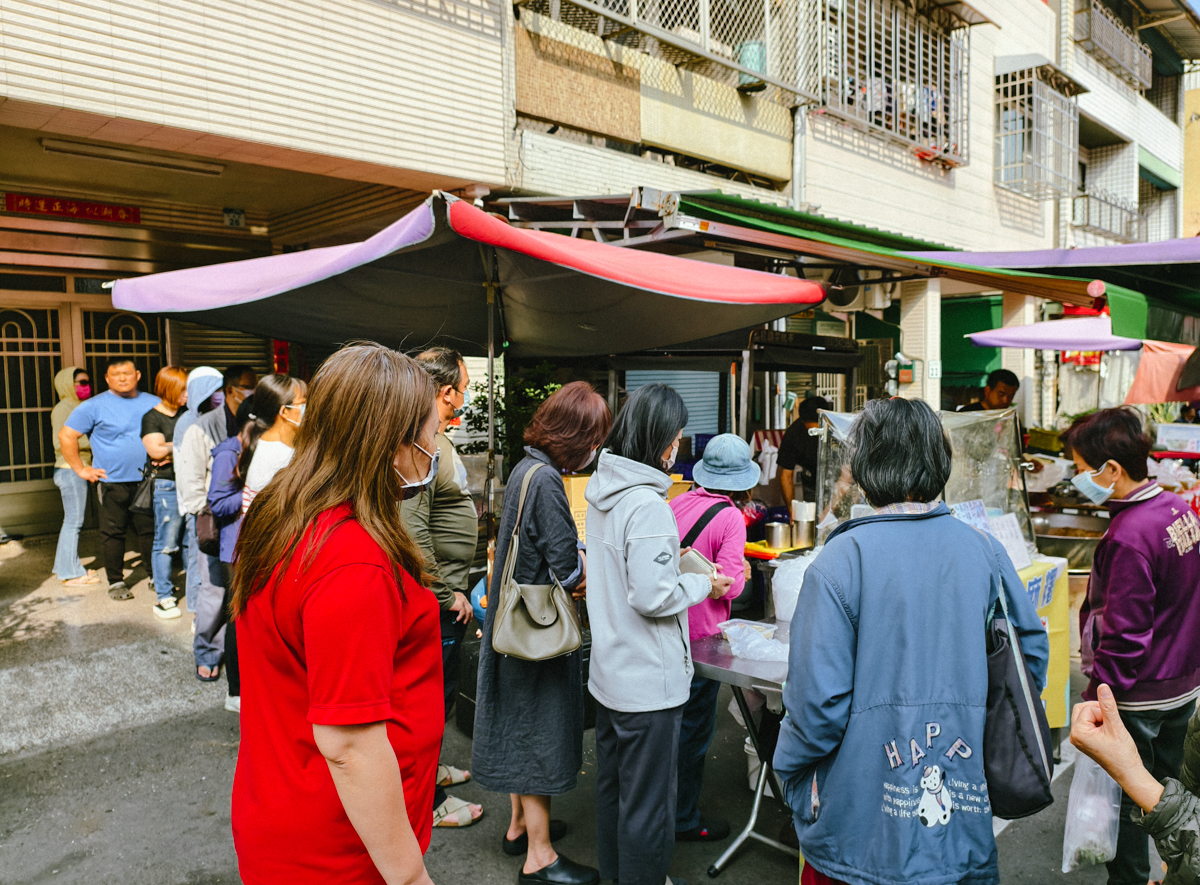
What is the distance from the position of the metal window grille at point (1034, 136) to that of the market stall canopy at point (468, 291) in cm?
1302

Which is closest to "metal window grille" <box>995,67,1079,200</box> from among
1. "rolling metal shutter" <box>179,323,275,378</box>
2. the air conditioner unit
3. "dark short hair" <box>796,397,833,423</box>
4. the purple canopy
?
the air conditioner unit

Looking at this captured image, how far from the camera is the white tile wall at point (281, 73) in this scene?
18.3 ft

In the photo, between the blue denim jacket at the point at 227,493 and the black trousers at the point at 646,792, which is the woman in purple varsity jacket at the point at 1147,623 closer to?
the black trousers at the point at 646,792

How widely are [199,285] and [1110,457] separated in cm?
404

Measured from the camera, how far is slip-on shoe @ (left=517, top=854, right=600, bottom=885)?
10.2ft

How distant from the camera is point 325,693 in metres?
1.37

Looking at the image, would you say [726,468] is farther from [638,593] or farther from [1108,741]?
[1108,741]

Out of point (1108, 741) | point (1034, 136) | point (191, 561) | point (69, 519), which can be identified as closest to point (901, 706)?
point (1108, 741)

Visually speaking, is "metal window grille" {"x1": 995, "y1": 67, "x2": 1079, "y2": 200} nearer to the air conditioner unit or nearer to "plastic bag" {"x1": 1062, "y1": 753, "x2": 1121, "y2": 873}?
the air conditioner unit

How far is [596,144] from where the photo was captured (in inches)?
354

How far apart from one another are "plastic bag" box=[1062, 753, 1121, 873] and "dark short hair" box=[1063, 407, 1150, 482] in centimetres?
110

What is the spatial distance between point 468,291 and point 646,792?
10.0ft

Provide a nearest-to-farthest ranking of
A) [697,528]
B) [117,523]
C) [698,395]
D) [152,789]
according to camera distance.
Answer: [697,528], [152,789], [117,523], [698,395]

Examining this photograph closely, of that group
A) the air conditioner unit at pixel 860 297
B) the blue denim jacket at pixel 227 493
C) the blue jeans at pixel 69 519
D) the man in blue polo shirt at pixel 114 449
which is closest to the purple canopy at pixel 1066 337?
the air conditioner unit at pixel 860 297
